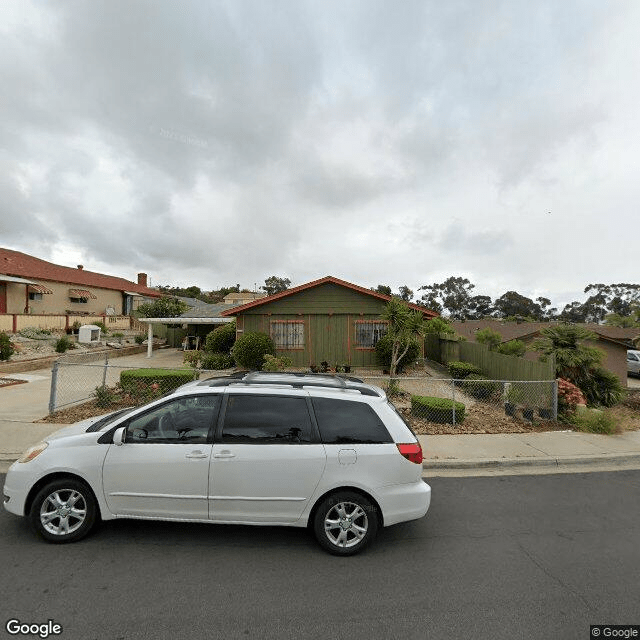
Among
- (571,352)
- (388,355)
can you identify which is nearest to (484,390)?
(571,352)

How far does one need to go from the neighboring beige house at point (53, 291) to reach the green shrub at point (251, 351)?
1806 cm

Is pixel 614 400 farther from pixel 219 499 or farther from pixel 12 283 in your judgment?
pixel 12 283

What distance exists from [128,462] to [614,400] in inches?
501

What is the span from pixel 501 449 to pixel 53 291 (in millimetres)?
31090

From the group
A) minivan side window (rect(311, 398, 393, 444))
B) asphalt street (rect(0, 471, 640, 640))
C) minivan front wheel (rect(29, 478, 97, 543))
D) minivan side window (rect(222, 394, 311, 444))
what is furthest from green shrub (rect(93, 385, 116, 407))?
minivan side window (rect(311, 398, 393, 444))

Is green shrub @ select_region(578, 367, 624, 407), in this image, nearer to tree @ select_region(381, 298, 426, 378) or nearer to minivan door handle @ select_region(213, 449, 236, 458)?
tree @ select_region(381, 298, 426, 378)

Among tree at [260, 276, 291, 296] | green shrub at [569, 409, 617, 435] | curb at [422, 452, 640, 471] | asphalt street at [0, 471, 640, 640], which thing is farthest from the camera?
tree at [260, 276, 291, 296]

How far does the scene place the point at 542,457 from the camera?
6.37m

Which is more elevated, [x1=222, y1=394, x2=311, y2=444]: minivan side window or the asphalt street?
[x1=222, y1=394, x2=311, y2=444]: minivan side window

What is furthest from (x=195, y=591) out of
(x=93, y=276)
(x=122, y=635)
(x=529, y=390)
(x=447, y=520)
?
(x=93, y=276)

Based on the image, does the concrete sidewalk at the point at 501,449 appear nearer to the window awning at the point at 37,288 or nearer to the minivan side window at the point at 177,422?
the minivan side window at the point at 177,422

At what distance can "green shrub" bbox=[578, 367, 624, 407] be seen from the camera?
35.2 ft

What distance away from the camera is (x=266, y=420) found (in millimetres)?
3779

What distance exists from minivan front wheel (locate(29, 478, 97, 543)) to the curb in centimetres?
466
